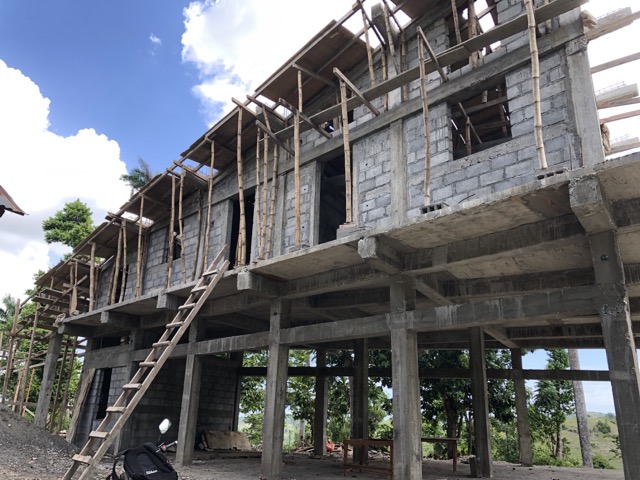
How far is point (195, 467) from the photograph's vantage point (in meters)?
10.2

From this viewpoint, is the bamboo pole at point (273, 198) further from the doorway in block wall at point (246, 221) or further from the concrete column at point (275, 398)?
the doorway in block wall at point (246, 221)

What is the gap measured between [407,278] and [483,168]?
1982 mm

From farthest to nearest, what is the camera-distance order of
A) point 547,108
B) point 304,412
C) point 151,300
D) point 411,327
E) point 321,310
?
point 304,412
point 151,300
point 321,310
point 411,327
point 547,108

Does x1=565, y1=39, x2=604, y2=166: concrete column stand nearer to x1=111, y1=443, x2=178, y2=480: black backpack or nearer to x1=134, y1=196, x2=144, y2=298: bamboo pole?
x1=111, y1=443, x2=178, y2=480: black backpack

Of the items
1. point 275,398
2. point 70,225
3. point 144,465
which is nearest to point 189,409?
point 275,398

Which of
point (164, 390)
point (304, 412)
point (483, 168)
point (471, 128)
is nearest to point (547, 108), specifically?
point (483, 168)

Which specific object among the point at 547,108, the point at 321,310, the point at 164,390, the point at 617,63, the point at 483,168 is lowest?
the point at 164,390

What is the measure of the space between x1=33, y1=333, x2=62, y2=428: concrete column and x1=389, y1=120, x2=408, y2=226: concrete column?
12.2 meters

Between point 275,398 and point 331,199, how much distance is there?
5650 mm

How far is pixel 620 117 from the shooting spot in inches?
331

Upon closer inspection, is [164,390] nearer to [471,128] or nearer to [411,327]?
[411,327]

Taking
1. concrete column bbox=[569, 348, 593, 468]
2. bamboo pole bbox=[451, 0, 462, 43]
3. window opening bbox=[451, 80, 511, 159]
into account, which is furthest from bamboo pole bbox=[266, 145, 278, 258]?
concrete column bbox=[569, 348, 593, 468]

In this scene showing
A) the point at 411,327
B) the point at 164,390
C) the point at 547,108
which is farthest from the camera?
the point at 164,390

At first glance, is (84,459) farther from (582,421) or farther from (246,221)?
(582,421)
